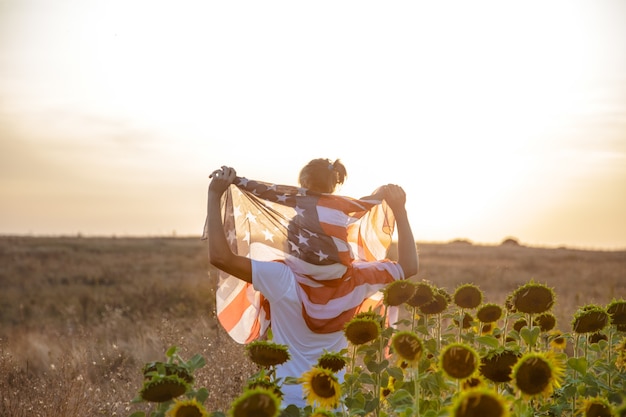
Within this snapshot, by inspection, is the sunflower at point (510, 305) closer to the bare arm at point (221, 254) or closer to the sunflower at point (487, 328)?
the sunflower at point (487, 328)

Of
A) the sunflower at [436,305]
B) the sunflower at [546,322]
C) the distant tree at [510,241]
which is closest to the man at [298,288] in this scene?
the sunflower at [436,305]

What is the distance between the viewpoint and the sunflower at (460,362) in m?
2.47

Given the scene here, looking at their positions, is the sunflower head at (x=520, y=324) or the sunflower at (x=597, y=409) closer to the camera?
the sunflower at (x=597, y=409)

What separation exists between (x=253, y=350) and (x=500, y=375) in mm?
872

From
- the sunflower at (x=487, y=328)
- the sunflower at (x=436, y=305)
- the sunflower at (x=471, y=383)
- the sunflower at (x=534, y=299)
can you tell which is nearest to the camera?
the sunflower at (x=471, y=383)

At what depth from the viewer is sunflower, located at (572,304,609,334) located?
337 cm

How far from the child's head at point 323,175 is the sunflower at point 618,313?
159 centimetres

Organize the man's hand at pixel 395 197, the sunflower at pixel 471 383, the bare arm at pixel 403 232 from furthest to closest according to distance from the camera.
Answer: the man's hand at pixel 395 197 < the bare arm at pixel 403 232 < the sunflower at pixel 471 383

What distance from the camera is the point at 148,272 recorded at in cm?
2345

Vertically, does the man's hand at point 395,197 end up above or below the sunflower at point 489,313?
above

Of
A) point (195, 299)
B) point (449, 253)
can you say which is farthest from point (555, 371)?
point (449, 253)

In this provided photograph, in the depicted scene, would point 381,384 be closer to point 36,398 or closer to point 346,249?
point 346,249

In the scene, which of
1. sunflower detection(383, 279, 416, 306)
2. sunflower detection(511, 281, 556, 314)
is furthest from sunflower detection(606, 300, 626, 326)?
sunflower detection(383, 279, 416, 306)

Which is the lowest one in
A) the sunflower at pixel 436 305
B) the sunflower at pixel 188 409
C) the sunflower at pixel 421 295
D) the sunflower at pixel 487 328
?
the sunflower at pixel 188 409
